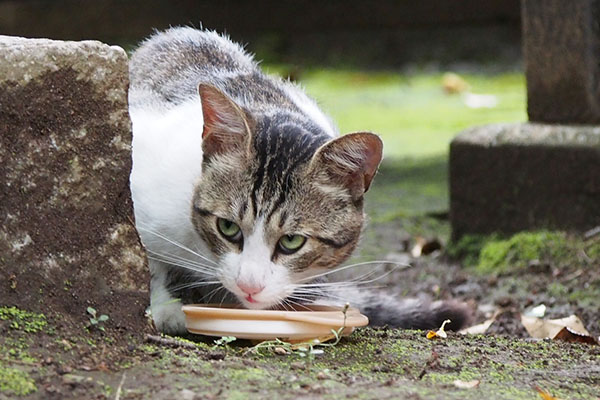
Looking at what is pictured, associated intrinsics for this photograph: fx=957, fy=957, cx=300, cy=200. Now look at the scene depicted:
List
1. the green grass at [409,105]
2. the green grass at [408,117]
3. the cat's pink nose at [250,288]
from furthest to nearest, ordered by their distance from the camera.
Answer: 1. the green grass at [409,105]
2. the green grass at [408,117]
3. the cat's pink nose at [250,288]

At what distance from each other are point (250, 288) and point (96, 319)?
51 centimetres

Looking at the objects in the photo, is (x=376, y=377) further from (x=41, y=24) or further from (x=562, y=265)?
(x=41, y=24)

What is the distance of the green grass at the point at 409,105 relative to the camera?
713 centimetres

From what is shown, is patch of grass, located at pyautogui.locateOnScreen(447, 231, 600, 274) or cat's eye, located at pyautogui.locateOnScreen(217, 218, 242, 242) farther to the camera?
patch of grass, located at pyautogui.locateOnScreen(447, 231, 600, 274)

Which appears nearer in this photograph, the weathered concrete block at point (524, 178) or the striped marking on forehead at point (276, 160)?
the striped marking on forehead at point (276, 160)

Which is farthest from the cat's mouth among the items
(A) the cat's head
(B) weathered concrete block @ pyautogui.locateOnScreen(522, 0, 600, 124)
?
(B) weathered concrete block @ pyautogui.locateOnScreen(522, 0, 600, 124)

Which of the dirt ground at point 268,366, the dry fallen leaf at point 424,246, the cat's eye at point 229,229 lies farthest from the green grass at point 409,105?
the dirt ground at point 268,366

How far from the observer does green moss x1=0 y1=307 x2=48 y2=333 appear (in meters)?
2.21

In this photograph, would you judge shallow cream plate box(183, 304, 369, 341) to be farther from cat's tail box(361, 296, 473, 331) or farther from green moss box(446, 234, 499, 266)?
green moss box(446, 234, 499, 266)

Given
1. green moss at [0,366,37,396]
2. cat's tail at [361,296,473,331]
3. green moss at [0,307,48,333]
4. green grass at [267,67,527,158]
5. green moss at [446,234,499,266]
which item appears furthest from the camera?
green grass at [267,67,527,158]

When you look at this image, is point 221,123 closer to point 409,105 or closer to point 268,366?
point 268,366

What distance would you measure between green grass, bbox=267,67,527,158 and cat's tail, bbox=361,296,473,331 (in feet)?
10.0

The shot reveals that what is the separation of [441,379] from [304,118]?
47.7 inches

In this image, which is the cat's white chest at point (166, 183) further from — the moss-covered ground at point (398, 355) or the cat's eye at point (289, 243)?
the moss-covered ground at point (398, 355)
